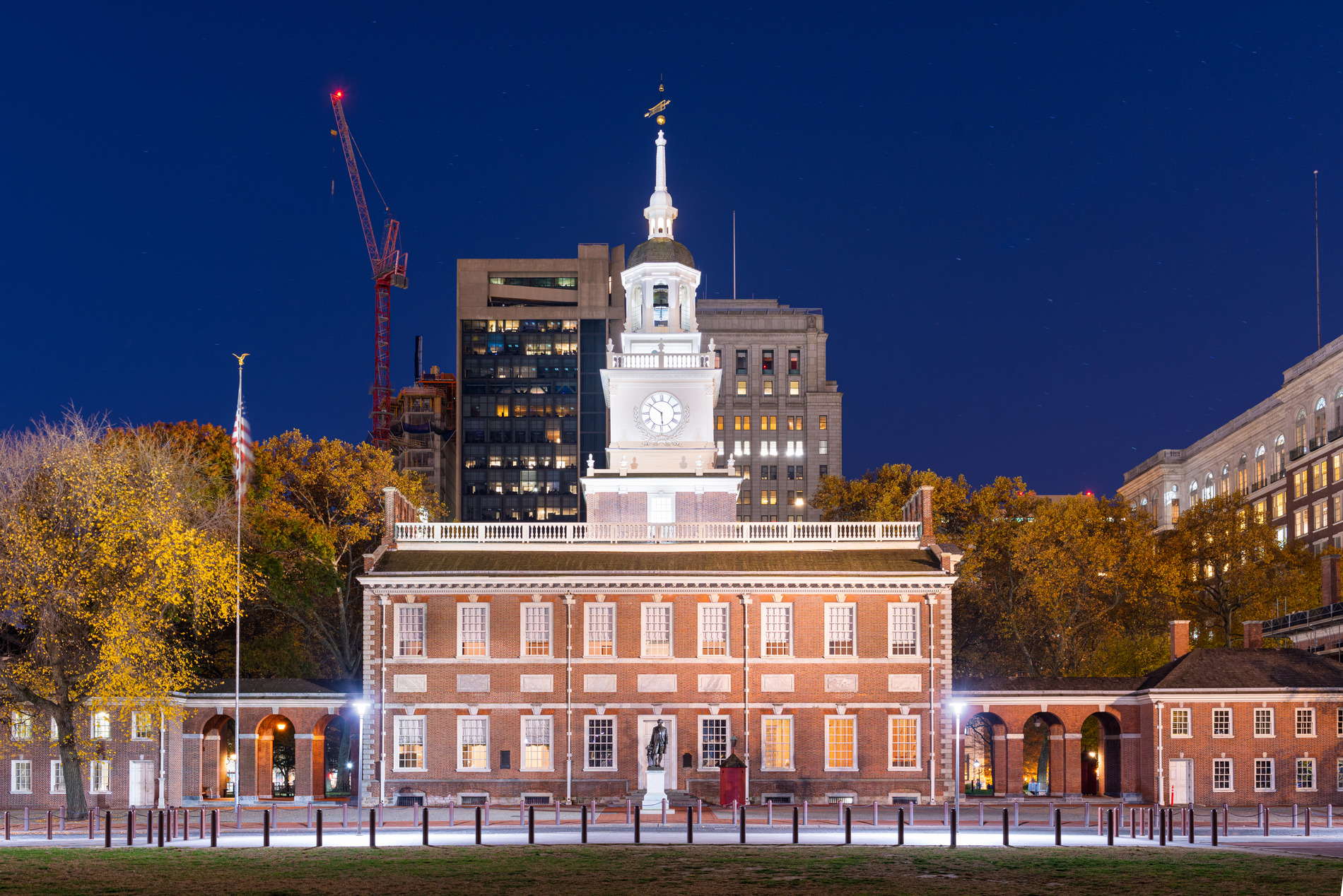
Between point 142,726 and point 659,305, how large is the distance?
1112 inches

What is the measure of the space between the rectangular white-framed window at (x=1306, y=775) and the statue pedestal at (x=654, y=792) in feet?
76.7

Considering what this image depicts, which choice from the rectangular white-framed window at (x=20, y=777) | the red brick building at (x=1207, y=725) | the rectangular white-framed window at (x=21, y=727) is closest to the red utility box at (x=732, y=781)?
the red brick building at (x=1207, y=725)

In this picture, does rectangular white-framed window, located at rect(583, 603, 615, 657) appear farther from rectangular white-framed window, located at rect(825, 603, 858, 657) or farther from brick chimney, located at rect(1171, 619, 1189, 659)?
brick chimney, located at rect(1171, 619, 1189, 659)

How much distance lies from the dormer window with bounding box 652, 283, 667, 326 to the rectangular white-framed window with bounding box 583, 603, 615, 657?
17018 mm

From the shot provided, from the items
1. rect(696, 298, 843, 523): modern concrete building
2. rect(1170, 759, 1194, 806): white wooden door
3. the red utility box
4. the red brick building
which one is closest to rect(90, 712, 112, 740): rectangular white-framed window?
the red utility box

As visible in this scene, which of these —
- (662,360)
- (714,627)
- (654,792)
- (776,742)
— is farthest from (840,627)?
(662,360)

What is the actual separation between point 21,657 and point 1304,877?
36887 millimetres

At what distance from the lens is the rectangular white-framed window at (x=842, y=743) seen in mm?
54906

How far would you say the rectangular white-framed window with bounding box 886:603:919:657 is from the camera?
55469 millimetres

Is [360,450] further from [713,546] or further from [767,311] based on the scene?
[767,311]

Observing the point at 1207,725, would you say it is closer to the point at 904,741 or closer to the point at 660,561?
the point at 904,741

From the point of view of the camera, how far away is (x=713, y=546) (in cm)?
5859

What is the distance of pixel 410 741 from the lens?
180 ft

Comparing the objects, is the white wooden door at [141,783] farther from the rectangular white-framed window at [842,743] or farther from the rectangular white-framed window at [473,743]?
the rectangular white-framed window at [842,743]
